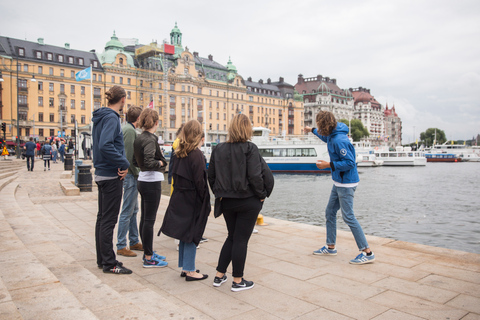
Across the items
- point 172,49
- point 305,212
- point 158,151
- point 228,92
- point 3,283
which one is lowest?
point 305,212

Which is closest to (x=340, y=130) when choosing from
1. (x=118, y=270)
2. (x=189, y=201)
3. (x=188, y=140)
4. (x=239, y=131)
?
(x=239, y=131)

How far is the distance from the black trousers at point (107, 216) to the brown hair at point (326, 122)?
2.91 m

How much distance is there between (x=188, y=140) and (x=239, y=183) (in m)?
0.86

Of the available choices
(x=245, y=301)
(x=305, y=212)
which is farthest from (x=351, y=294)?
(x=305, y=212)

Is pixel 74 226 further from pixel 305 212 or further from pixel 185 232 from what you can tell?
pixel 305 212

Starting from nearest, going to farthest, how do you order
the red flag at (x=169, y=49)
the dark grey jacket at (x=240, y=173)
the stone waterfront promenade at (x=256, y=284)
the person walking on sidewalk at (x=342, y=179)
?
the stone waterfront promenade at (x=256, y=284), the dark grey jacket at (x=240, y=173), the person walking on sidewalk at (x=342, y=179), the red flag at (x=169, y=49)

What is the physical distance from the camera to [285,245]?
6270mm

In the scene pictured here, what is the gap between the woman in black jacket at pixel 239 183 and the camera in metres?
4.07

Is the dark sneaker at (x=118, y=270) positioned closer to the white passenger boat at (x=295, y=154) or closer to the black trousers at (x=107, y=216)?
the black trousers at (x=107, y=216)

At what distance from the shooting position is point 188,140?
14.6 feet

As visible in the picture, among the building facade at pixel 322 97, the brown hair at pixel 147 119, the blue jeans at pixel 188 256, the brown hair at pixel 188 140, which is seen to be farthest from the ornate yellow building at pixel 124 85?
the blue jeans at pixel 188 256

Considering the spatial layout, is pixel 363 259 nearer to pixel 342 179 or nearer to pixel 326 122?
pixel 342 179

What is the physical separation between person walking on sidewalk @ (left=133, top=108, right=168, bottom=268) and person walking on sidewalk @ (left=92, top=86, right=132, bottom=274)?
43 cm

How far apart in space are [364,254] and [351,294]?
1.30 metres
